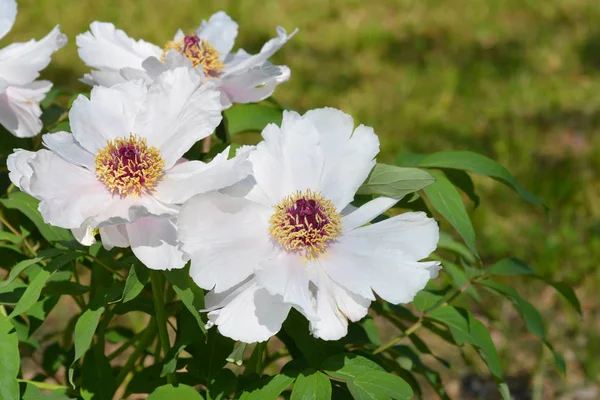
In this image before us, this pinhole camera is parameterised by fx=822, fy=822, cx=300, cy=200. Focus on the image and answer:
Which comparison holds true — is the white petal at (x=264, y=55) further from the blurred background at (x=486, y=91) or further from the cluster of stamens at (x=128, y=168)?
the blurred background at (x=486, y=91)

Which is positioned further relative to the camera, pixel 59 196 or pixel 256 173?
pixel 256 173

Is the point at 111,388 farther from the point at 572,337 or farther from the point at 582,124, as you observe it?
the point at 582,124

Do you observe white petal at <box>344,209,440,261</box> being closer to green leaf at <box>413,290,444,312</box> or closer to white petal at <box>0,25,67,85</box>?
green leaf at <box>413,290,444,312</box>

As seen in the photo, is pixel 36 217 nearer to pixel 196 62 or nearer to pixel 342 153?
pixel 196 62

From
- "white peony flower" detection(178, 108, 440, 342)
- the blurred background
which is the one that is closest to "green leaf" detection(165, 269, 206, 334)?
"white peony flower" detection(178, 108, 440, 342)

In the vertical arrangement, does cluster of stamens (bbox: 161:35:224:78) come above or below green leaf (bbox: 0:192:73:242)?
above

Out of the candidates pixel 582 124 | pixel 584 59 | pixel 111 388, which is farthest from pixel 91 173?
pixel 584 59

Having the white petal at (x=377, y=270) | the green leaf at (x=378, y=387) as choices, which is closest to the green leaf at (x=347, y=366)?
the green leaf at (x=378, y=387)

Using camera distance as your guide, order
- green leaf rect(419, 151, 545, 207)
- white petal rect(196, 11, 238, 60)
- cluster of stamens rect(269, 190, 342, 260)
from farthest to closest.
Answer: white petal rect(196, 11, 238, 60), green leaf rect(419, 151, 545, 207), cluster of stamens rect(269, 190, 342, 260)
